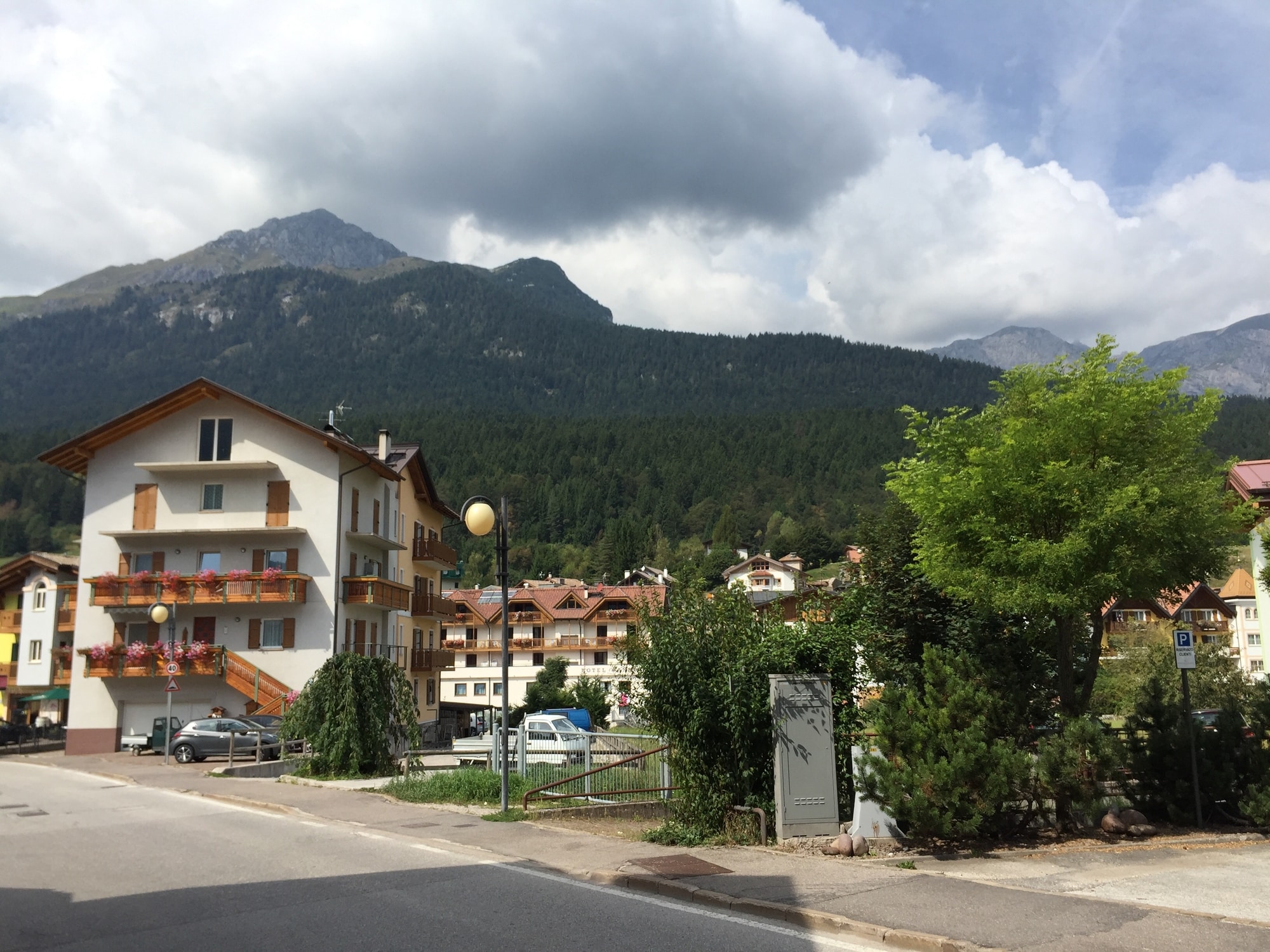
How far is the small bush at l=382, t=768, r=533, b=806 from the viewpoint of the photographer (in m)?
18.7

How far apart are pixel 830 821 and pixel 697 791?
6.19 ft

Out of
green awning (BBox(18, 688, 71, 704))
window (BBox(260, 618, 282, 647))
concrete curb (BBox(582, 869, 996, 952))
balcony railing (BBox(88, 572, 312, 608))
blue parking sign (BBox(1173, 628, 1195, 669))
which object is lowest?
concrete curb (BBox(582, 869, 996, 952))

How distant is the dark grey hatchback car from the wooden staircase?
5.72m

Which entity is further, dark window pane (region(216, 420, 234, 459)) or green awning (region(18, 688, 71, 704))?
green awning (region(18, 688, 71, 704))

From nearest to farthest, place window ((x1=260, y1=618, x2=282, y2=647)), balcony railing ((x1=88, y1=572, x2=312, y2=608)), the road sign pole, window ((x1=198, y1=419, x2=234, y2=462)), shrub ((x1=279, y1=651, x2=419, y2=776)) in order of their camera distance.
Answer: the road sign pole → shrub ((x1=279, y1=651, x2=419, y2=776)) → balcony railing ((x1=88, y1=572, x2=312, y2=608)) → window ((x1=260, y1=618, x2=282, y2=647)) → window ((x1=198, y1=419, x2=234, y2=462))

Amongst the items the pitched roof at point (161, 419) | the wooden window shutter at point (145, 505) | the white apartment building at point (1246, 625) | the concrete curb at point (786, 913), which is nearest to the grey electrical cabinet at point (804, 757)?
the concrete curb at point (786, 913)

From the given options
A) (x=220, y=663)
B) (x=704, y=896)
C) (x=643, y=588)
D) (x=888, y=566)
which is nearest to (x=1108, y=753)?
(x=888, y=566)

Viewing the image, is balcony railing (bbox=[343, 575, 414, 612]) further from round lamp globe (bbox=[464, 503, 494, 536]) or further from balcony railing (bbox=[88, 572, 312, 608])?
round lamp globe (bbox=[464, 503, 494, 536])

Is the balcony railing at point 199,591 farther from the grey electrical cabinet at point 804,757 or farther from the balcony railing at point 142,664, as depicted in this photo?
the grey electrical cabinet at point 804,757

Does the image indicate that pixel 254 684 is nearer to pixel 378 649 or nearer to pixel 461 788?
pixel 378 649

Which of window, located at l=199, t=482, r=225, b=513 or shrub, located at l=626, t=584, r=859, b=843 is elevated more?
window, located at l=199, t=482, r=225, b=513

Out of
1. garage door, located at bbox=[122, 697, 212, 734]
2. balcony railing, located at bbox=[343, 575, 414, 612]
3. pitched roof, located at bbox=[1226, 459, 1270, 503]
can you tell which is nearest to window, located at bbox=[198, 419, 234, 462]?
balcony railing, located at bbox=[343, 575, 414, 612]

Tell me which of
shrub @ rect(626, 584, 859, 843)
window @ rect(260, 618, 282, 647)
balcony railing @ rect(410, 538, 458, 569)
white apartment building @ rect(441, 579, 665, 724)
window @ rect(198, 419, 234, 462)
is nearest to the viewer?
shrub @ rect(626, 584, 859, 843)

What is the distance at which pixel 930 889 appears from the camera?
10.2m
